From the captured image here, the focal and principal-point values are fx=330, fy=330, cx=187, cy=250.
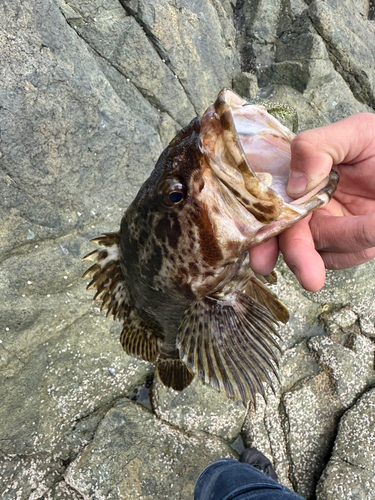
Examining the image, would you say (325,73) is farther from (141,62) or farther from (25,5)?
(25,5)

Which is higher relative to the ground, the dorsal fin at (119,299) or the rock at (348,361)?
the dorsal fin at (119,299)

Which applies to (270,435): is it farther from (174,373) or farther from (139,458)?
(139,458)

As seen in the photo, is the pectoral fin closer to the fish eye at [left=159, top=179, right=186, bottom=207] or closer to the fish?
the fish

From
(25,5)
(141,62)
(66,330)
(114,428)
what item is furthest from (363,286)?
(25,5)

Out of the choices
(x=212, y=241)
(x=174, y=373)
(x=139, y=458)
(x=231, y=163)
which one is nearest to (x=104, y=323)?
(x=174, y=373)

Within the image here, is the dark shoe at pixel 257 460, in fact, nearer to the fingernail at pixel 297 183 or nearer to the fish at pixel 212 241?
the fish at pixel 212 241

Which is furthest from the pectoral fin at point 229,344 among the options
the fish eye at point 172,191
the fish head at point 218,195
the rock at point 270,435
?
the rock at point 270,435

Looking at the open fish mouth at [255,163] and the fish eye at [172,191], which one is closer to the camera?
the open fish mouth at [255,163]
